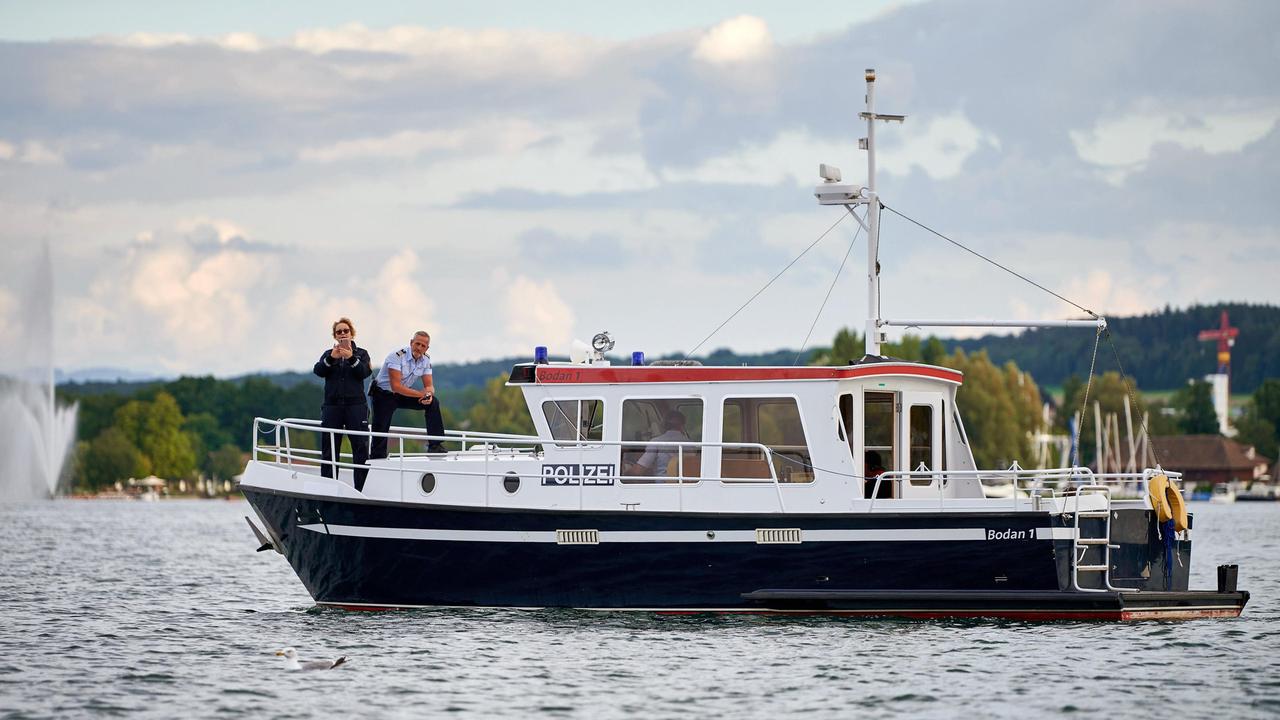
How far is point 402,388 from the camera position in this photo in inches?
785

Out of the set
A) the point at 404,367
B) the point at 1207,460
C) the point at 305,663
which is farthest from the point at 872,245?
the point at 1207,460

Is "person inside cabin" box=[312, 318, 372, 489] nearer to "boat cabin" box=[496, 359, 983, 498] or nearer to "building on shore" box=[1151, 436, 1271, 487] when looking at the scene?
"boat cabin" box=[496, 359, 983, 498]

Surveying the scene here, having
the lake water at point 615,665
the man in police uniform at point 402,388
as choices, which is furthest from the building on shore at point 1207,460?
the man in police uniform at point 402,388

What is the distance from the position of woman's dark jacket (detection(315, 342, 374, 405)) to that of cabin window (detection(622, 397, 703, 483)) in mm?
3140

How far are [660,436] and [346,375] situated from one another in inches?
150

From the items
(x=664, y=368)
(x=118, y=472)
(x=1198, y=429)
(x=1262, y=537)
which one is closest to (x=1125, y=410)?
(x=1198, y=429)

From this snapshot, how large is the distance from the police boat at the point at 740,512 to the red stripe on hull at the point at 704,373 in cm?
3

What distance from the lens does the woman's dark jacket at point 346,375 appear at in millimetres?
19719

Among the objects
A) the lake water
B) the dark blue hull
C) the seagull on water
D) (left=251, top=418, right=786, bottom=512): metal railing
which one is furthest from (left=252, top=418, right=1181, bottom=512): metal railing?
the seagull on water

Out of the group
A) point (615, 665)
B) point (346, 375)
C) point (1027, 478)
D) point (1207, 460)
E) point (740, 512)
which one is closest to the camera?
point (615, 665)

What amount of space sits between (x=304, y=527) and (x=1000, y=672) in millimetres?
8347

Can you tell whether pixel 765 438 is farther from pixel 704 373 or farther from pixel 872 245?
pixel 872 245

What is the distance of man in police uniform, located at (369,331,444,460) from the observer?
65.8 ft

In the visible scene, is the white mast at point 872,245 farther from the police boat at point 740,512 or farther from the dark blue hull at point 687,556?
the dark blue hull at point 687,556
